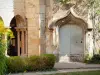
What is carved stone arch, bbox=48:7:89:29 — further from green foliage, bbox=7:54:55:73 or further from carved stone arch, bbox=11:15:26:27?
green foliage, bbox=7:54:55:73

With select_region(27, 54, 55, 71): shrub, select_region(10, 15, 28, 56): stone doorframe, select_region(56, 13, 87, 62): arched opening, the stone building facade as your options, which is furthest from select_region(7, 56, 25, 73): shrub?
select_region(56, 13, 87, 62): arched opening

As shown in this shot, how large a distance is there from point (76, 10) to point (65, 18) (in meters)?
0.76

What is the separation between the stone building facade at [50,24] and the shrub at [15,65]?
3781 mm

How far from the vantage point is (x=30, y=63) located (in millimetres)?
13906

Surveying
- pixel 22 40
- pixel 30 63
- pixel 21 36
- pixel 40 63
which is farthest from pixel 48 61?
pixel 21 36

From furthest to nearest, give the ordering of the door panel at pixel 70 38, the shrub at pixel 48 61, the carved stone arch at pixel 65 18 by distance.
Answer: the door panel at pixel 70 38 < the carved stone arch at pixel 65 18 < the shrub at pixel 48 61

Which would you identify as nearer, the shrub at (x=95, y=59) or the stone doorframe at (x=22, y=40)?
the shrub at (x=95, y=59)

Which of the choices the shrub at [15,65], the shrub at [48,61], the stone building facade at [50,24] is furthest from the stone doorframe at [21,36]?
the shrub at [15,65]

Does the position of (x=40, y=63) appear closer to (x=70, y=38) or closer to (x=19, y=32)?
(x=70, y=38)

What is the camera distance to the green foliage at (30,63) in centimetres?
1352

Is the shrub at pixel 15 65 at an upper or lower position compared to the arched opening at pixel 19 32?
lower

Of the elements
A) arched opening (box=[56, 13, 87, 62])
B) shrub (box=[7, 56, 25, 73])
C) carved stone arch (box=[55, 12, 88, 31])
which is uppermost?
carved stone arch (box=[55, 12, 88, 31])

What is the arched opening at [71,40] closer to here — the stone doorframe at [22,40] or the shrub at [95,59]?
the shrub at [95,59]

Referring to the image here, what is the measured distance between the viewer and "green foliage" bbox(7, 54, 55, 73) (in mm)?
13523
